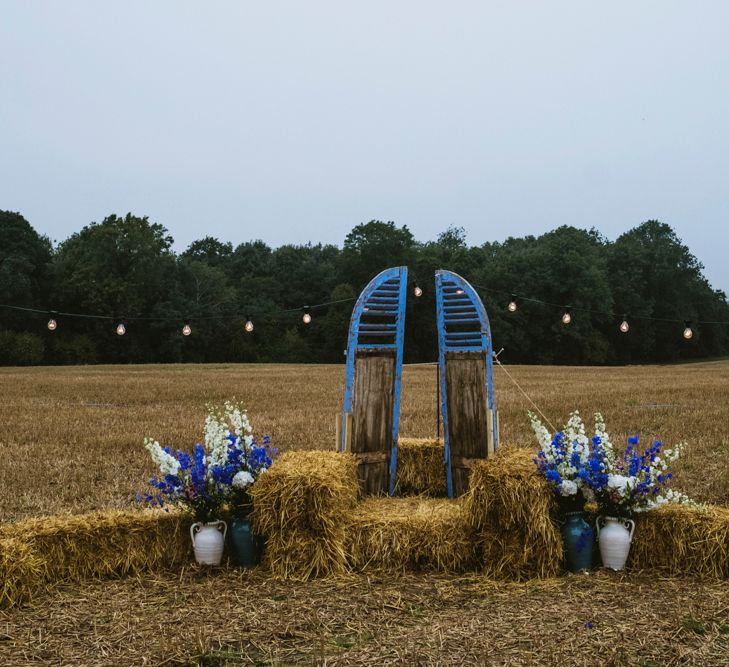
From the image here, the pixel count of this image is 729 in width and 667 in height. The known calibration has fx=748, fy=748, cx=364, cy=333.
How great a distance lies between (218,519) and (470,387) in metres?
2.68

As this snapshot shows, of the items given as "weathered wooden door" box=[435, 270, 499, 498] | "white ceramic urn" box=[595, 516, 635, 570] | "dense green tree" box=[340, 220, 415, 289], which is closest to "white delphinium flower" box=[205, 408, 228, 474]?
"weathered wooden door" box=[435, 270, 499, 498]

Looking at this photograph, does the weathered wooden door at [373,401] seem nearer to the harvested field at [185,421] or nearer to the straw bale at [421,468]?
the straw bale at [421,468]

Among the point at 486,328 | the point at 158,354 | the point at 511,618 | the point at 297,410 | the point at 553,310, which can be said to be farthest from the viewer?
the point at 553,310

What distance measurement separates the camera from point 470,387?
7.06 meters

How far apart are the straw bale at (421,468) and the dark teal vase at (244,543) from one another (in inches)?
85.6

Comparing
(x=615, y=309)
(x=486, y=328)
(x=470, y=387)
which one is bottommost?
(x=470, y=387)

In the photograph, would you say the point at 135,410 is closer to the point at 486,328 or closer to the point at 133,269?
the point at 486,328

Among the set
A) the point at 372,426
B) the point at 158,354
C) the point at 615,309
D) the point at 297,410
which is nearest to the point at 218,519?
the point at 372,426

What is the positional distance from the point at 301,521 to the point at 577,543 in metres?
1.98

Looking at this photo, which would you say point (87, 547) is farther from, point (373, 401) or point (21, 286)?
point (21, 286)

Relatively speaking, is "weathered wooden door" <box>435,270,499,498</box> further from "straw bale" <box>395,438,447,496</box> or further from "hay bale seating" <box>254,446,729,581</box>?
"hay bale seating" <box>254,446,729,581</box>

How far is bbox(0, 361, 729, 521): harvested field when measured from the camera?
8.23 m

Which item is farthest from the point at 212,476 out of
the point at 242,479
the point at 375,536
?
the point at 375,536

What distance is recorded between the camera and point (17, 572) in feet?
15.7
